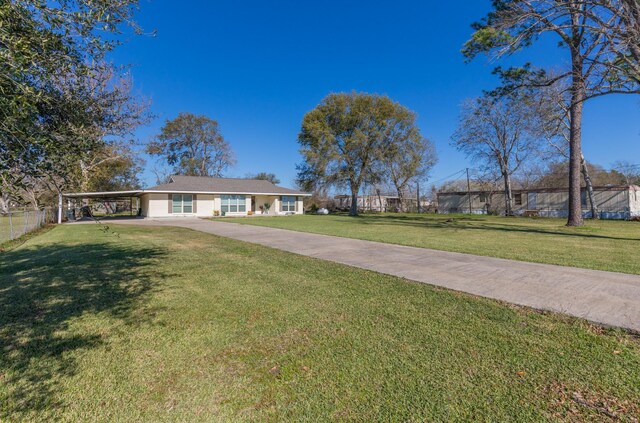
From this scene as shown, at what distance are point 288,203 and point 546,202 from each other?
24362mm

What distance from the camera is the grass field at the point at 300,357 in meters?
2.09

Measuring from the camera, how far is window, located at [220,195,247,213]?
28.6 metres

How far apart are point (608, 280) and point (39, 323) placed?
813 centimetres

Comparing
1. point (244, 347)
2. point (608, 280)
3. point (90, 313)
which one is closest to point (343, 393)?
point (244, 347)

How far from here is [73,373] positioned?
2.54 meters

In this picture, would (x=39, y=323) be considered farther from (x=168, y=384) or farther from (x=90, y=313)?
(x=168, y=384)

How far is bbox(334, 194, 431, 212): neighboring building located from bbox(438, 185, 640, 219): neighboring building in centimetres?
835

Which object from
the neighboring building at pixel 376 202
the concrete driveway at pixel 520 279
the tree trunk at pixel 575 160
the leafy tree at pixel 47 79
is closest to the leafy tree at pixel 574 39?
the tree trunk at pixel 575 160

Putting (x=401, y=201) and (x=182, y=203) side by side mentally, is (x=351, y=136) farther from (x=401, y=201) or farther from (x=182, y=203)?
(x=182, y=203)

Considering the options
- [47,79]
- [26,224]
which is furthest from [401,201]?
[47,79]

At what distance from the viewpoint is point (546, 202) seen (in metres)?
26.9

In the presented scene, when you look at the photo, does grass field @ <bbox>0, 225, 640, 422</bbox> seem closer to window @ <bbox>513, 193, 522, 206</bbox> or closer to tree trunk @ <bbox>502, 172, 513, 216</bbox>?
A: tree trunk @ <bbox>502, 172, 513, 216</bbox>

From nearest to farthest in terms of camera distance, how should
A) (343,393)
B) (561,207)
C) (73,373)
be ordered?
(343,393)
(73,373)
(561,207)

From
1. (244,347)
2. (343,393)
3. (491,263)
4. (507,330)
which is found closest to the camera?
(343,393)
